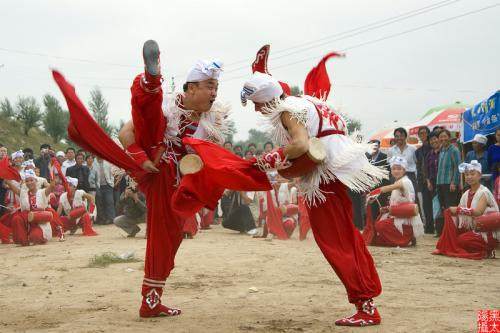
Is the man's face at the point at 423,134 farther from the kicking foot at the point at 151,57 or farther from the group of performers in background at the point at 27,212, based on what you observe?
the kicking foot at the point at 151,57

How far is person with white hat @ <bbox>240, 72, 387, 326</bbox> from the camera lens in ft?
14.7

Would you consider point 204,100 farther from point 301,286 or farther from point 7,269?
point 7,269

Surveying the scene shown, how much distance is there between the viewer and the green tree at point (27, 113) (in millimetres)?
39406

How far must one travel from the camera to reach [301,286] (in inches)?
247

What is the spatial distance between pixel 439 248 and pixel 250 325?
5068mm

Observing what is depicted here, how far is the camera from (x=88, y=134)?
4.88m

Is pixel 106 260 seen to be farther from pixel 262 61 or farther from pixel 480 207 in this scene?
pixel 480 207

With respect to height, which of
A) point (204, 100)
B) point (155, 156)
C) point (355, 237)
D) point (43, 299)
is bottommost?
point (43, 299)

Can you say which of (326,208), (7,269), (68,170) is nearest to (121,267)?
(7,269)

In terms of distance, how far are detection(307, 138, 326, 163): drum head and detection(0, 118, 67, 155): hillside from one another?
3451 cm

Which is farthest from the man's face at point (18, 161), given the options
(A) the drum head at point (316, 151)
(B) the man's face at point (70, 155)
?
(A) the drum head at point (316, 151)

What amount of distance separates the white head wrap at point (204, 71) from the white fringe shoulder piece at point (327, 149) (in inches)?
23.5

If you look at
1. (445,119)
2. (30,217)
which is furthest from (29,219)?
(445,119)

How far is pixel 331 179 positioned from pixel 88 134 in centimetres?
194
